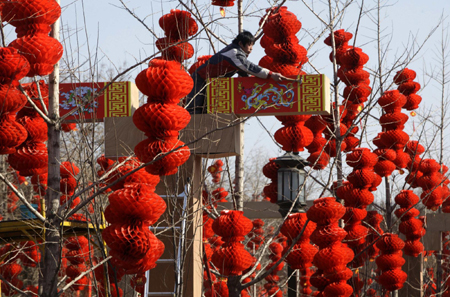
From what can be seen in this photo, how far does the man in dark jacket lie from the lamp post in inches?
46.2

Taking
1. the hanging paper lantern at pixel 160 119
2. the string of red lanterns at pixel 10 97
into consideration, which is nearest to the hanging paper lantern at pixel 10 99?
the string of red lanterns at pixel 10 97

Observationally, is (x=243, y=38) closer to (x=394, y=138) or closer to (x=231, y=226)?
(x=231, y=226)

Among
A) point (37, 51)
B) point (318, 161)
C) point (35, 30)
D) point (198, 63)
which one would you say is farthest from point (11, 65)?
point (318, 161)

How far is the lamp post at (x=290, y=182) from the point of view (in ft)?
24.0

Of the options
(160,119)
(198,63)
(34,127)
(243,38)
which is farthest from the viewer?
(198,63)

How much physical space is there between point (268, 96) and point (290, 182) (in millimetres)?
1193

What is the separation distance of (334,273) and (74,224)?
3.09 metres

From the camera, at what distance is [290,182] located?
7.44 meters

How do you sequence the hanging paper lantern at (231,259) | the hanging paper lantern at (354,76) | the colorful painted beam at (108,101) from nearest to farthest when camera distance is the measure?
the hanging paper lantern at (231,259)
the colorful painted beam at (108,101)
the hanging paper lantern at (354,76)

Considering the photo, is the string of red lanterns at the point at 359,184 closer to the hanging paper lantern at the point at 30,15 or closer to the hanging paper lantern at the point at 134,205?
the hanging paper lantern at the point at 134,205

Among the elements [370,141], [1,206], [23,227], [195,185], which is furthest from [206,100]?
[1,206]

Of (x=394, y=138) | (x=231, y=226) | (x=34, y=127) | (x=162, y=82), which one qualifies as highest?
(x=162, y=82)

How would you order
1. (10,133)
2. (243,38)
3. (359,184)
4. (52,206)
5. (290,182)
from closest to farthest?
(10,133) < (52,206) < (243,38) < (290,182) < (359,184)

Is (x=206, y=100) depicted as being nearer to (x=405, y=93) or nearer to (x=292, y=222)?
(x=292, y=222)
